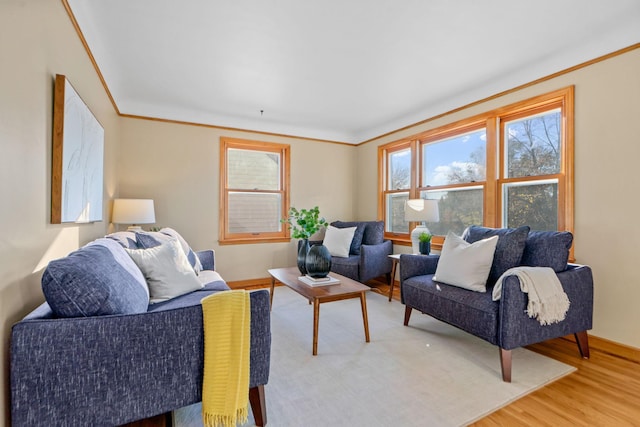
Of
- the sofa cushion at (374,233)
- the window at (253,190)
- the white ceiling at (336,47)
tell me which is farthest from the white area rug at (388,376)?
the white ceiling at (336,47)

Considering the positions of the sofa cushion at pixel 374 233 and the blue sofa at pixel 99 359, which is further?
the sofa cushion at pixel 374 233

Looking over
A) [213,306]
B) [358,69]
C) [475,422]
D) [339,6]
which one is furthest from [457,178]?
[213,306]

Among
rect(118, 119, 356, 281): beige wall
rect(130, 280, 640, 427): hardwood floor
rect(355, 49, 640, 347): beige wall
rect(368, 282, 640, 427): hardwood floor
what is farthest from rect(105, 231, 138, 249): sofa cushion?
rect(355, 49, 640, 347): beige wall

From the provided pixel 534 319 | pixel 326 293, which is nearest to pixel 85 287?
pixel 326 293

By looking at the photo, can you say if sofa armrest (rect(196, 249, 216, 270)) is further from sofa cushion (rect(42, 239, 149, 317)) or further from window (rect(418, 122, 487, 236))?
window (rect(418, 122, 487, 236))

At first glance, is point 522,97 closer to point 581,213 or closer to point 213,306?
point 581,213

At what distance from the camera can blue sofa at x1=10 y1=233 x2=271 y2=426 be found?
41.6 inches

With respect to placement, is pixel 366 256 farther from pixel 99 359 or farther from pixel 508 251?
pixel 99 359

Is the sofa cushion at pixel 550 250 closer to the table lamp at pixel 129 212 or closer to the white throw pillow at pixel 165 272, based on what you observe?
the white throw pillow at pixel 165 272

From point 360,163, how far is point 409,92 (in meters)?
1.94

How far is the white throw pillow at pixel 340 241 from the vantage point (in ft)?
14.1

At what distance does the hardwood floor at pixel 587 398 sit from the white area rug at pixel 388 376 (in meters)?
0.07

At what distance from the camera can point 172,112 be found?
392 cm

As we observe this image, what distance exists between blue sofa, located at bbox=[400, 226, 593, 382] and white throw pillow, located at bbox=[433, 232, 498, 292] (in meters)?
0.06
